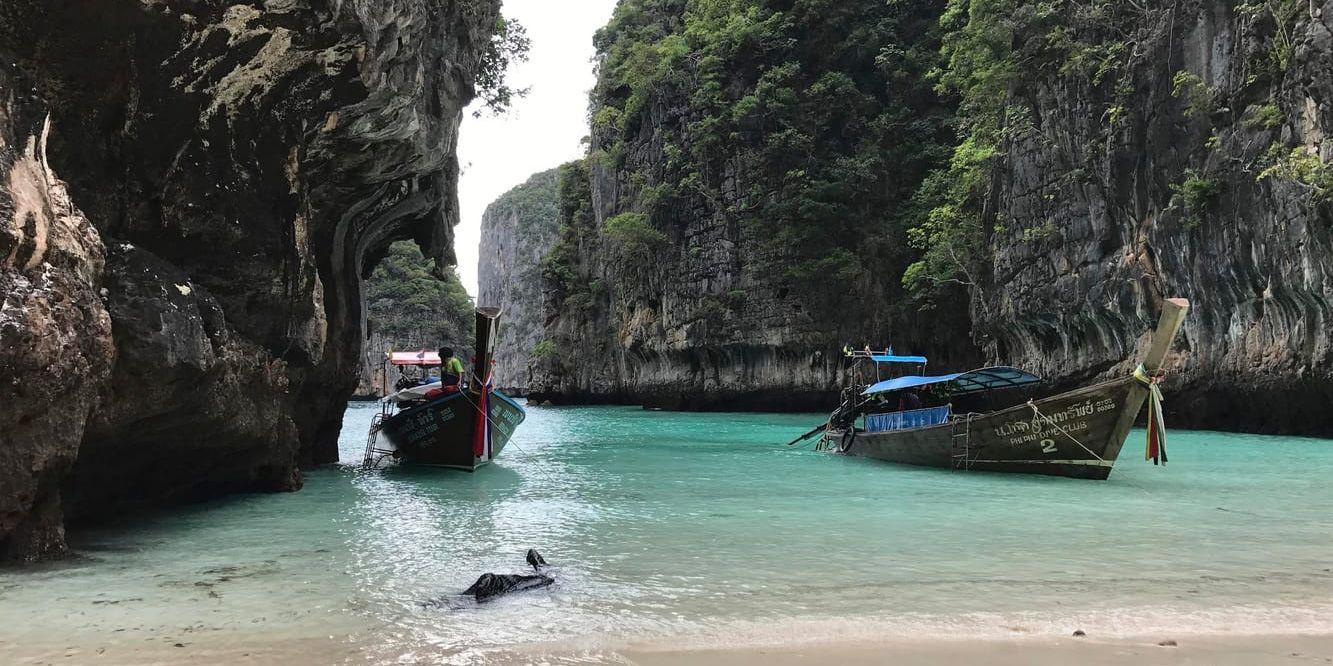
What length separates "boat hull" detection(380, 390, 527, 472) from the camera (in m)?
12.3

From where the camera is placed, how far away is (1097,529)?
22.6 feet

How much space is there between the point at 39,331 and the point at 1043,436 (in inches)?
411

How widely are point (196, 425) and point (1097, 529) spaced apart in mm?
7825

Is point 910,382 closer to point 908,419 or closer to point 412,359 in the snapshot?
point 908,419

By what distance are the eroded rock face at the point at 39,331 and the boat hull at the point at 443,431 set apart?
6.82 meters

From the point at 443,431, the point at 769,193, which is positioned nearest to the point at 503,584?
the point at 443,431

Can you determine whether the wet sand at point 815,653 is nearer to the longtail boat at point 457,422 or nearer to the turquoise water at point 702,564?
the turquoise water at point 702,564

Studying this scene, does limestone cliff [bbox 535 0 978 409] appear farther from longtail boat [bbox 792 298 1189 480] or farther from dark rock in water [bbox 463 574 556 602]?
dark rock in water [bbox 463 574 556 602]

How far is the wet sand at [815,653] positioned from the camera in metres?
3.48

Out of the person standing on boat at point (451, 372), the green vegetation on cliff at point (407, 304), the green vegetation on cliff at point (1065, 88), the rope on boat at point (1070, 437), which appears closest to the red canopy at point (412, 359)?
the person standing on boat at point (451, 372)

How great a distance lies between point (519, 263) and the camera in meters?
83.0

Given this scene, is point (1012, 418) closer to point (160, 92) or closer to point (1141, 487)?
point (1141, 487)

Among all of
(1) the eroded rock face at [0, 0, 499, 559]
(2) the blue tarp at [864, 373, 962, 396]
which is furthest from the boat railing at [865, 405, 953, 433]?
(1) the eroded rock face at [0, 0, 499, 559]

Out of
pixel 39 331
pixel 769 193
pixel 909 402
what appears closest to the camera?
pixel 39 331
